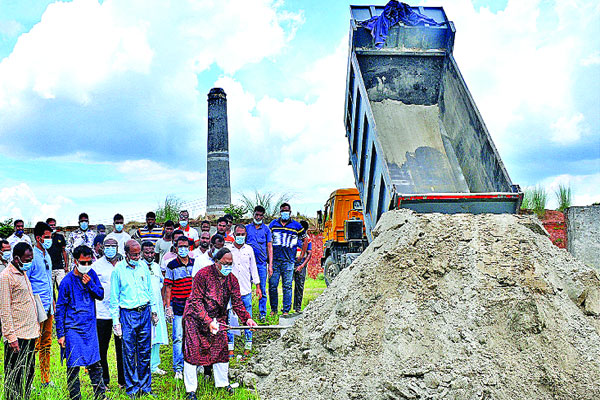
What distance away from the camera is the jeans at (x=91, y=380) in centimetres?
482

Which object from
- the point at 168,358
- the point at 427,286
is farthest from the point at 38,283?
the point at 427,286

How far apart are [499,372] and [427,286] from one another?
43.5 inches

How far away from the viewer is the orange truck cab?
10562 mm

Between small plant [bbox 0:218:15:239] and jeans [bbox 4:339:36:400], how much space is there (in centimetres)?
1147

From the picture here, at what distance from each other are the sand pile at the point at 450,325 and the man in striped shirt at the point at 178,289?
91 centimetres

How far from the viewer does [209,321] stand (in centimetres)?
526

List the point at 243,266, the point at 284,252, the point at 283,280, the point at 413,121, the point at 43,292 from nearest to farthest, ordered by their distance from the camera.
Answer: the point at 43,292
the point at 243,266
the point at 413,121
the point at 284,252
the point at 283,280

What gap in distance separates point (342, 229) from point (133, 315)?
22.1ft

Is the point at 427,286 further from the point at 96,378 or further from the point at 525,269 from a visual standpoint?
the point at 96,378

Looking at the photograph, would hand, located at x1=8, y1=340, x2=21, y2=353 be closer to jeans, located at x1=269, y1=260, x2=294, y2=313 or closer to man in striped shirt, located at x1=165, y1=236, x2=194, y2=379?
man in striped shirt, located at x1=165, y1=236, x2=194, y2=379

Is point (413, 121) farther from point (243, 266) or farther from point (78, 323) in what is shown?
point (78, 323)

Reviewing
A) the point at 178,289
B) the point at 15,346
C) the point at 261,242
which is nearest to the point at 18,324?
the point at 15,346

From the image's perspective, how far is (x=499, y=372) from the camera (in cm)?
443

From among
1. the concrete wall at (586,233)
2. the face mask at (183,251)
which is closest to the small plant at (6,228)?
the face mask at (183,251)
